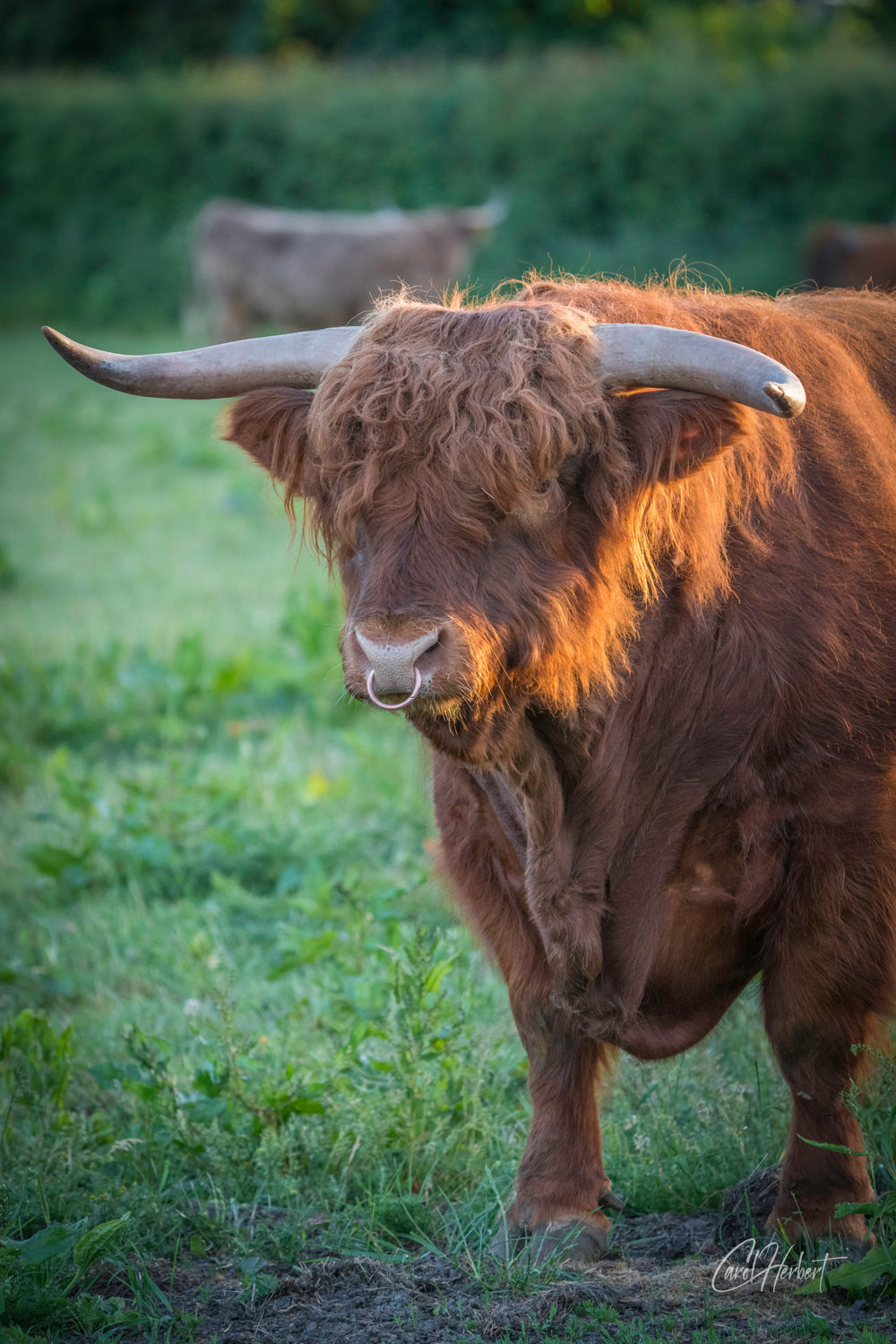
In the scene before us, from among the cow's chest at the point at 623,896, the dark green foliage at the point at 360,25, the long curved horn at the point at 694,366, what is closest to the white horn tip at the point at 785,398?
the long curved horn at the point at 694,366

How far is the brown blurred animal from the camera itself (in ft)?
49.5

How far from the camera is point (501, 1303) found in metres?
2.31

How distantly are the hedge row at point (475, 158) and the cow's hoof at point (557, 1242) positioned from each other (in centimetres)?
1509

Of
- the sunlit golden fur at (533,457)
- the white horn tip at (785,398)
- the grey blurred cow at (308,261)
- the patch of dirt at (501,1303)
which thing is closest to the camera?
the white horn tip at (785,398)

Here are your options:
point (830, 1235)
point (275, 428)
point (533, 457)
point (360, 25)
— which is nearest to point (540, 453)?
point (533, 457)

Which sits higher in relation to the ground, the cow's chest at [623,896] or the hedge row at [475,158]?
the cow's chest at [623,896]

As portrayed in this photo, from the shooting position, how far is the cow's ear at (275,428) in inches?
94.0

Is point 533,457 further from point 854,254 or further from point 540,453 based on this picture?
point 854,254

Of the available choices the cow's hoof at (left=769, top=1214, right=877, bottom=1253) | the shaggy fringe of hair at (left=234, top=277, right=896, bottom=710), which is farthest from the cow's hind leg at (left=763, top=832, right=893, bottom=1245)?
the shaggy fringe of hair at (left=234, top=277, right=896, bottom=710)

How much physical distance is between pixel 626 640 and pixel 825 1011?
78 cm

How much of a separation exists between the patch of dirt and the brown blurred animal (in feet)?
46.4

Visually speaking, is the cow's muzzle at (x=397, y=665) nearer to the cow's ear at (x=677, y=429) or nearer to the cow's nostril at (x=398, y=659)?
the cow's nostril at (x=398, y=659)

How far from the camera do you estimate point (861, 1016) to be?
7.93ft

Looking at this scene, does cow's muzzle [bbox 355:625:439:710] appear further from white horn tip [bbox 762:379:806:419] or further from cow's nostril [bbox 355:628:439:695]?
white horn tip [bbox 762:379:806:419]
